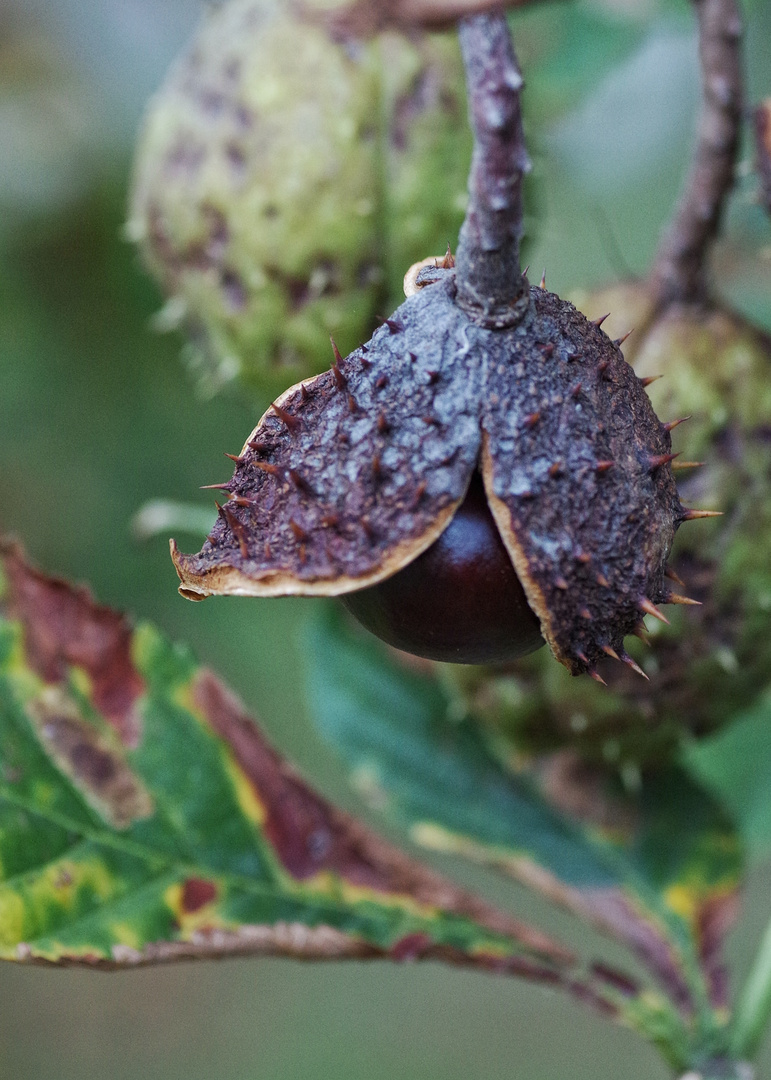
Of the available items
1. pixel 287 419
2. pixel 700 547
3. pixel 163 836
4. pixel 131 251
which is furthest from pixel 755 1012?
pixel 131 251

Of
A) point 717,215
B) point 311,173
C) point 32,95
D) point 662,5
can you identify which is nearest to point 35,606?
→ point 311,173

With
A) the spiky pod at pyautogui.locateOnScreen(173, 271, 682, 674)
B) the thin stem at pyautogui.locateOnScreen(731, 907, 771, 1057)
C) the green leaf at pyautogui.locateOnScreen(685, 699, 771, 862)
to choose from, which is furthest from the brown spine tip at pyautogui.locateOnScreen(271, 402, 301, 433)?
the green leaf at pyautogui.locateOnScreen(685, 699, 771, 862)

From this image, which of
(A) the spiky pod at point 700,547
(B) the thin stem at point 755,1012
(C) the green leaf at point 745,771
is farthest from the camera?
(C) the green leaf at point 745,771

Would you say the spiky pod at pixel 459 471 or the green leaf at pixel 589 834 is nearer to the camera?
the spiky pod at pixel 459 471

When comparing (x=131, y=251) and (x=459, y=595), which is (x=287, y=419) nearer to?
(x=459, y=595)

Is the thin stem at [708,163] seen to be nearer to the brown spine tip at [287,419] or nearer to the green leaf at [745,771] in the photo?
the brown spine tip at [287,419]

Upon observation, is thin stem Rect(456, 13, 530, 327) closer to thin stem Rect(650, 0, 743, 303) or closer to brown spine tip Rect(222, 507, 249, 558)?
brown spine tip Rect(222, 507, 249, 558)

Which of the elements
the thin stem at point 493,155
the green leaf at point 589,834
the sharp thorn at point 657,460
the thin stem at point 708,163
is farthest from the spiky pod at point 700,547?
the thin stem at point 493,155

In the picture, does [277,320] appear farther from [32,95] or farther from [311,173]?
[32,95]

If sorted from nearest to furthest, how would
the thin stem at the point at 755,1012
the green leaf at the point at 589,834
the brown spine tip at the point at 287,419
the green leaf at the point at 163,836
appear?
the brown spine tip at the point at 287,419
the green leaf at the point at 163,836
the thin stem at the point at 755,1012
the green leaf at the point at 589,834
